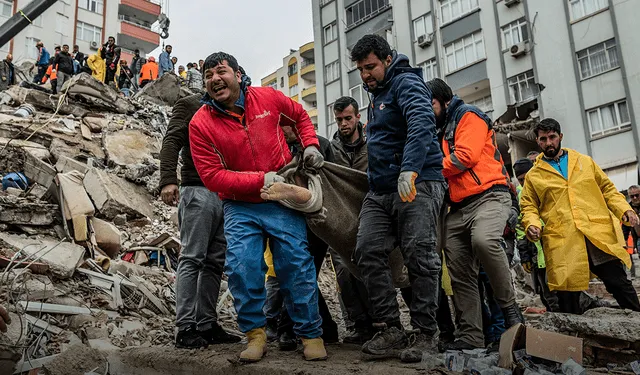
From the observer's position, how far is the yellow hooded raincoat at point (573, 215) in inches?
146

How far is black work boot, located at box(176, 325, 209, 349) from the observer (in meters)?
3.45

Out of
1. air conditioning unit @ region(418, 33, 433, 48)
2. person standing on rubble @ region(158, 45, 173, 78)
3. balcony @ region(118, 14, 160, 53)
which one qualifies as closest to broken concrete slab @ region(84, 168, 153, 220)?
person standing on rubble @ region(158, 45, 173, 78)

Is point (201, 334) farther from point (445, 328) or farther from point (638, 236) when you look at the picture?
point (638, 236)

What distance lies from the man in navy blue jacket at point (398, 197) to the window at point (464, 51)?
19.8 metres

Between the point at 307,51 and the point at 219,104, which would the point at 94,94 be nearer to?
the point at 219,104

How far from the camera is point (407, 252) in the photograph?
3.02 metres

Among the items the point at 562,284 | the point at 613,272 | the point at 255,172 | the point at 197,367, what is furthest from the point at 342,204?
the point at 613,272

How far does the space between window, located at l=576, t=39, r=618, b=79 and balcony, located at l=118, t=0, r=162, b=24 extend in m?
39.8

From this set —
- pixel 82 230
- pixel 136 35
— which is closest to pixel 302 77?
pixel 136 35

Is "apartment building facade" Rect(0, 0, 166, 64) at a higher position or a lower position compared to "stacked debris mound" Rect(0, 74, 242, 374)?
higher

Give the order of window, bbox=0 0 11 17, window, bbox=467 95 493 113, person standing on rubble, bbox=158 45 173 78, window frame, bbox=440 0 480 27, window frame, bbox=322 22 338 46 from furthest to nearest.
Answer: window, bbox=0 0 11 17 → window frame, bbox=322 22 338 46 → window frame, bbox=440 0 480 27 → window, bbox=467 95 493 113 → person standing on rubble, bbox=158 45 173 78

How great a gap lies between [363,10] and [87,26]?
26.6 m

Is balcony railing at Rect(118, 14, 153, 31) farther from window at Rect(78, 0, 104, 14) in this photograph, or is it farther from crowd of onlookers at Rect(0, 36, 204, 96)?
crowd of onlookers at Rect(0, 36, 204, 96)

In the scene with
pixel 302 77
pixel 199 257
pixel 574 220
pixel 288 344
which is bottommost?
pixel 288 344
